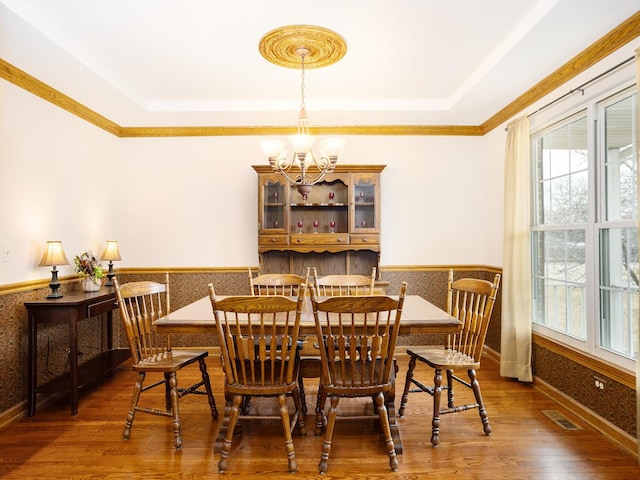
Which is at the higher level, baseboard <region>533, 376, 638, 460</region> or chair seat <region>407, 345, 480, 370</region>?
chair seat <region>407, 345, 480, 370</region>

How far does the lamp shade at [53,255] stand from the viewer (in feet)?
10.4

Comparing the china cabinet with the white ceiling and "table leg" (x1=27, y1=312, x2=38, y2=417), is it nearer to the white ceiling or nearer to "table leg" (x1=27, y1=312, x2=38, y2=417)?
the white ceiling

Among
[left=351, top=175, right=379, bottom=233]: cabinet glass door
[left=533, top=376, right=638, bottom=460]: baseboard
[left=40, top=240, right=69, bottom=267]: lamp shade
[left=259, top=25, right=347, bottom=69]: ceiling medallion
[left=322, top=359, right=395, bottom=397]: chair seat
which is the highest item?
[left=259, top=25, right=347, bottom=69]: ceiling medallion

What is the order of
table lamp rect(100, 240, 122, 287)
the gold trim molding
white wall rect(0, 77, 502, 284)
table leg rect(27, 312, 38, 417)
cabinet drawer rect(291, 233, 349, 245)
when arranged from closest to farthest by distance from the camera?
1. the gold trim molding
2. table leg rect(27, 312, 38, 417)
3. table lamp rect(100, 240, 122, 287)
4. cabinet drawer rect(291, 233, 349, 245)
5. white wall rect(0, 77, 502, 284)

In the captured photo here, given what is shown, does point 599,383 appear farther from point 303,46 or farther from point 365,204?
point 303,46

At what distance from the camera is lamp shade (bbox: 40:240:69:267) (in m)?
3.17

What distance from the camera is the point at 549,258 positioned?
3.46 meters

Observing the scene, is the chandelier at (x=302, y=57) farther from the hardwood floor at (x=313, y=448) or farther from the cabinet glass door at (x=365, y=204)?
the hardwood floor at (x=313, y=448)

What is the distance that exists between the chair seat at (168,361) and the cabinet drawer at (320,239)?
167 cm

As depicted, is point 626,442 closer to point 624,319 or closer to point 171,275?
point 624,319

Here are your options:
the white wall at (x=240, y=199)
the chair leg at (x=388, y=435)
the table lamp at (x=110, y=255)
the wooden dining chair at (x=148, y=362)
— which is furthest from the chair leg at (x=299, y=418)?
Result: the table lamp at (x=110, y=255)

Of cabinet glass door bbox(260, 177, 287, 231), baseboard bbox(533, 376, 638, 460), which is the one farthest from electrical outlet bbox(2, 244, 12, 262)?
baseboard bbox(533, 376, 638, 460)

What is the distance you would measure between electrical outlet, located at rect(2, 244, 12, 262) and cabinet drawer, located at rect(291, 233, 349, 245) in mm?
2299

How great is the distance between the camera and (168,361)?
8.71 feet
